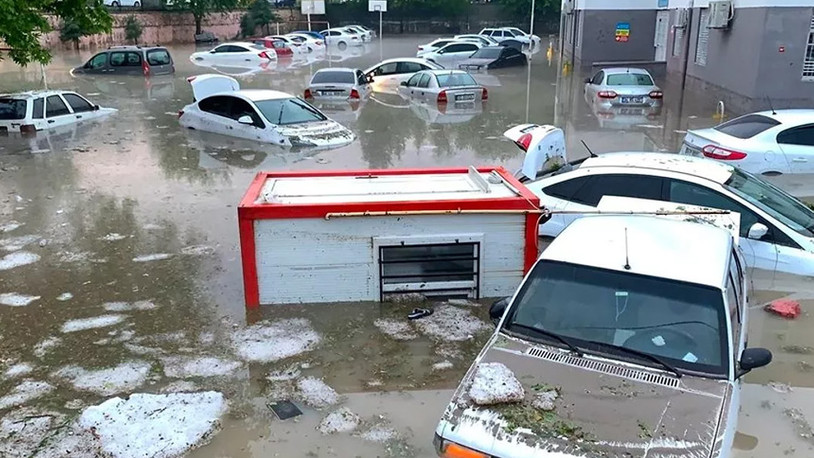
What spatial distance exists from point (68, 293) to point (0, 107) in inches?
564

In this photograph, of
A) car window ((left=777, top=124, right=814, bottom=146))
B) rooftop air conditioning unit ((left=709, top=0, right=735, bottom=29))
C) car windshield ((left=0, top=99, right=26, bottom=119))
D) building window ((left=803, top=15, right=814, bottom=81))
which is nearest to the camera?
car window ((left=777, top=124, right=814, bottom=146))

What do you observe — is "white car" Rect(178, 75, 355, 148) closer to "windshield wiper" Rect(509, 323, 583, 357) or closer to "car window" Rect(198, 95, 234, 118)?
"car window" Rect(198, 95, 234, 118)

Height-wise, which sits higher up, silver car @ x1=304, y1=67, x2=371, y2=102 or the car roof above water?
the car roof above water

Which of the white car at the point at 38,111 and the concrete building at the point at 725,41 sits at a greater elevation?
the concrete building at the point at 725,41

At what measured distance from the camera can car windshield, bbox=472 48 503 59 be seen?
120 feet

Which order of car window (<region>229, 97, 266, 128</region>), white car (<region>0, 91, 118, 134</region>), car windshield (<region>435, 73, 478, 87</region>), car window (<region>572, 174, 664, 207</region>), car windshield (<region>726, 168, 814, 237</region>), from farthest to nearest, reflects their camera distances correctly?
car windshield (<region>435, 73, 478, 87</region>) → white car (<region>0, 91, 118, 134</region>) → car window (<region>229, 97, 266, 128</region>) → car window (<region>572, 174, 664, 207</region>) → car windshield (<region>726, 168, 814, 237</region>)

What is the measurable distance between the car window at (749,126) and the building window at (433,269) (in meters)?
6.80

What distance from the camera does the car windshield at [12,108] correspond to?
1923 cm

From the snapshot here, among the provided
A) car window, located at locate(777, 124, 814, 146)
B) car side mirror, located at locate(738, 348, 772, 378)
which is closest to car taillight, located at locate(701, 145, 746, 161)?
car window, located at locate(777, 124, 814, 146)

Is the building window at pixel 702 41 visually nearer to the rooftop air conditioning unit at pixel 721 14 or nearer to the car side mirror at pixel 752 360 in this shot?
the rooftop air conditioning unit at pixel 721 14

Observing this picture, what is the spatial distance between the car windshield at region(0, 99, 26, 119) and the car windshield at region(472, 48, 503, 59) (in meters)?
23.4

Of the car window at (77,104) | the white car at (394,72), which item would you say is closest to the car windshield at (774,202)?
the car window at (77,104)

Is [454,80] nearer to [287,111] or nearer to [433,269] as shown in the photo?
[287,111]

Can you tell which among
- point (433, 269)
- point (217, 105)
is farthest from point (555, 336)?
point (217, 105)
